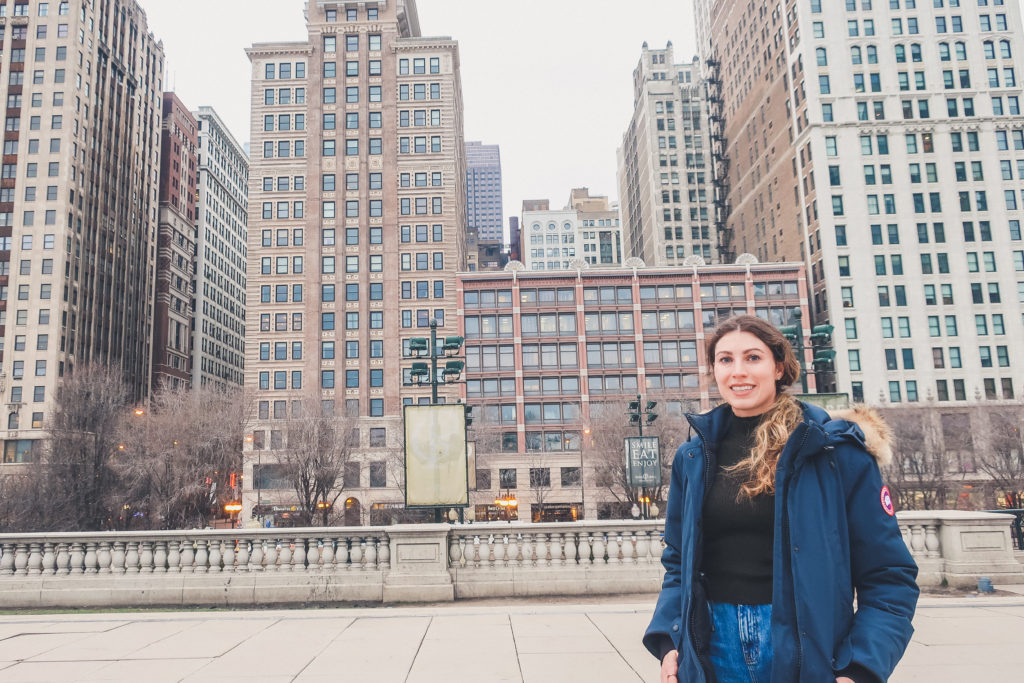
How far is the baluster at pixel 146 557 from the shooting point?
13094mm

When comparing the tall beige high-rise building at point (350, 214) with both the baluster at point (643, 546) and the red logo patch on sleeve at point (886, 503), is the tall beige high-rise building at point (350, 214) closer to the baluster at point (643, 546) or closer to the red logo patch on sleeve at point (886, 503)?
the baluster at point (643, 546)

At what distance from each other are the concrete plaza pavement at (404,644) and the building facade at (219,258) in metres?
112

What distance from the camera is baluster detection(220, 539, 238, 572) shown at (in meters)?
13.2

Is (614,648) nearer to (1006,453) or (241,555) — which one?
(241,555)

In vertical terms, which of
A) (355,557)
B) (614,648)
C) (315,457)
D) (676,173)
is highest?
(676,173)

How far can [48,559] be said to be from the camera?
1317 cm

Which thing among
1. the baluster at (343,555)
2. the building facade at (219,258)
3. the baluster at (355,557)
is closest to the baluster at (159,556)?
the baluster at (343,555)

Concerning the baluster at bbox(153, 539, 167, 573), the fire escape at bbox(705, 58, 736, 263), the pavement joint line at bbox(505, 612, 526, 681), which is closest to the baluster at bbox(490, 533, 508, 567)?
the pavement joint line at bbox(505, 612, 526, 681)

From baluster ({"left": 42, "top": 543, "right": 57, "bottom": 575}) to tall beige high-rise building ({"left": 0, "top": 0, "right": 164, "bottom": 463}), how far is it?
233 feet

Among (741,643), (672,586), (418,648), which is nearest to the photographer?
(741,643)

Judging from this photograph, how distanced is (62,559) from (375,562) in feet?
18.4

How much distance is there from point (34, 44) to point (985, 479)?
10774 cm

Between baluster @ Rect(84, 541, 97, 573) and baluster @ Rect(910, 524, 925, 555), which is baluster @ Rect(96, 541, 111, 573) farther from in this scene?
baluster @ Rect(910, 524, 925, 555)

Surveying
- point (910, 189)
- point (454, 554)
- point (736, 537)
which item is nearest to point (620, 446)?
point (910, 189)
